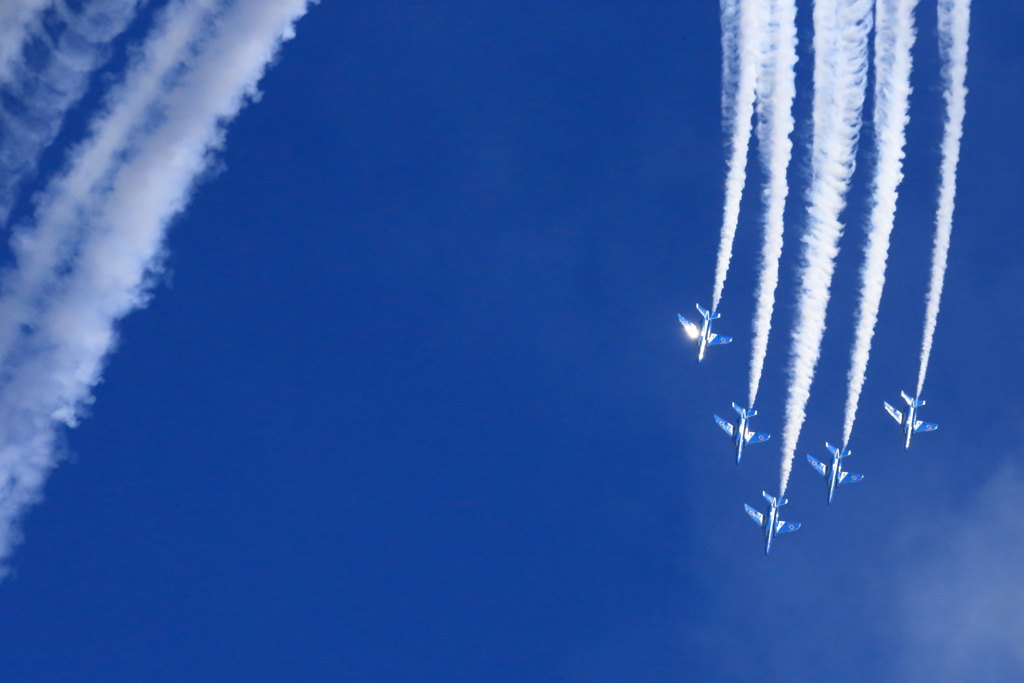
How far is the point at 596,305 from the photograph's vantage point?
3369 centimetres

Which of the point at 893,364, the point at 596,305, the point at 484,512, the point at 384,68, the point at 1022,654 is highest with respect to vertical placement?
the point at 384,68

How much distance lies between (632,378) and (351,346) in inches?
433

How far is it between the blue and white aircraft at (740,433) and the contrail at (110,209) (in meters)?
21.7

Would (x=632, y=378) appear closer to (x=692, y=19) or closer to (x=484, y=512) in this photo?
(x=484, y=512)

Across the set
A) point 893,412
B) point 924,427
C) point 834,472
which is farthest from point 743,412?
point 924,427

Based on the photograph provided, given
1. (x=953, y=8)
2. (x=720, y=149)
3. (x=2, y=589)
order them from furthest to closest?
1. (x=720, y=149)
2. (x=2, y=589)
3. (x=953, y=8)

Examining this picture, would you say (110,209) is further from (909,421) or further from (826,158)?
(909,421)

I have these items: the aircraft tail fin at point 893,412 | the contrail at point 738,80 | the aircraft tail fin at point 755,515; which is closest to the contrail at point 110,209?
the contrail at point 738,80

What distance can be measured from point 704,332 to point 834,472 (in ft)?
25.1

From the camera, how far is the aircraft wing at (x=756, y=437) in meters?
33.4

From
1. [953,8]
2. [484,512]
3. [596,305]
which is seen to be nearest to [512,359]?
[596,305]

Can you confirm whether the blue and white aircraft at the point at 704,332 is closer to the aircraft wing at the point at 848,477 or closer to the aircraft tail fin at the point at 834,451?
the aircraft tail fin at the point at 834,451

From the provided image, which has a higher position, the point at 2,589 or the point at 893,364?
the point at 2,589

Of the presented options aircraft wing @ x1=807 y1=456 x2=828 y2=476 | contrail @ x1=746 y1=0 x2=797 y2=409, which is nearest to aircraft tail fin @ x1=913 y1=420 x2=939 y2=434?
aircraft wing @ x1=807 y1=456 x2=828 y2=476
